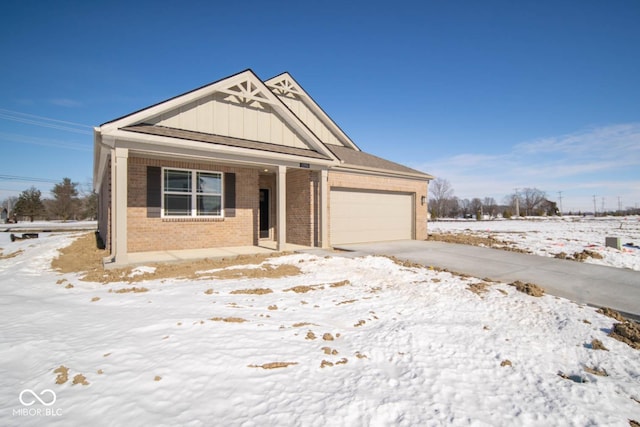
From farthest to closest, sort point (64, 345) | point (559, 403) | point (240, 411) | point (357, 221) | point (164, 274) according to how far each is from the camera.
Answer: point (357, 221) < point (164, 274) < point (64, 345) < point (559, 403) < point (240, 411)

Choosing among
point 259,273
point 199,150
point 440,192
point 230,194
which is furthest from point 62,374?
point 440,192

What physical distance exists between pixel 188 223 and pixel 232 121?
3624mm

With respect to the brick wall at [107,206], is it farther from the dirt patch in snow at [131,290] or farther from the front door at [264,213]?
the front door at [264,213]

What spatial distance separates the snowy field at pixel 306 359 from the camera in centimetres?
226

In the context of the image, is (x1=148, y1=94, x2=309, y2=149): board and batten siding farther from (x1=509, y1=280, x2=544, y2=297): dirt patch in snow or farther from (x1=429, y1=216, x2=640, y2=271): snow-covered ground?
(x1=429, y1=216, x2=640, y2=271): snow-covered ground

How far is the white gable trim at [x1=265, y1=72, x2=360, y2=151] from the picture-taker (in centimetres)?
1374

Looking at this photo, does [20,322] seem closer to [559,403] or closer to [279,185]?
[559,403]

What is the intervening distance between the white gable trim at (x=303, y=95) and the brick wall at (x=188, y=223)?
4977 millimetres

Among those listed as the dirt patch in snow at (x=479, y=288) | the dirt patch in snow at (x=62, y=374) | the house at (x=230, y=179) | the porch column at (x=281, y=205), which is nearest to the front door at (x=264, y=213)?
the house at (x=230, y=179)

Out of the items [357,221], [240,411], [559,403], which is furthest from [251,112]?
[559,403]

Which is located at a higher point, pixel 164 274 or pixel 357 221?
pixel 357 221

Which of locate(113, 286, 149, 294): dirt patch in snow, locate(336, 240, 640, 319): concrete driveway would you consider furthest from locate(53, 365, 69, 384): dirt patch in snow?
locate(336, 240, 640, 319): concrete driveway

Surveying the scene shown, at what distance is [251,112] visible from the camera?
32.2ft

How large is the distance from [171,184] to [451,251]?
30.9 feet
